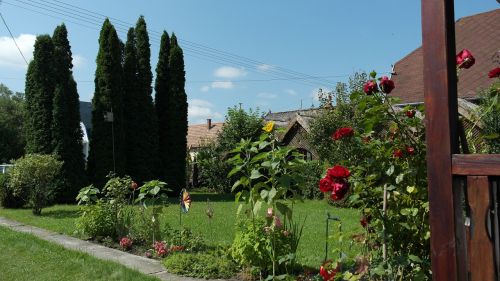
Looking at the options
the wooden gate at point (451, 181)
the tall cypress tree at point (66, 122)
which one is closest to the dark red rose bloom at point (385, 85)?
the wooden gate at point (451, 181)

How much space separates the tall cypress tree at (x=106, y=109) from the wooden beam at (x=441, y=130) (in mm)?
17443

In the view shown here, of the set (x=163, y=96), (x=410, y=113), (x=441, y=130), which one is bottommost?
(x=441, y=130)

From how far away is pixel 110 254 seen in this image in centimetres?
687

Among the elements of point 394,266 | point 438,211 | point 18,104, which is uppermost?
point 18,104

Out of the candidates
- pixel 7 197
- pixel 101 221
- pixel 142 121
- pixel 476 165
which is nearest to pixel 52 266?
pixel 101 221

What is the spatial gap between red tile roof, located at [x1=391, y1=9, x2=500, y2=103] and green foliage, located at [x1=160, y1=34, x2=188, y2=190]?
9.41m

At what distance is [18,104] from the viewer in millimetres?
52812

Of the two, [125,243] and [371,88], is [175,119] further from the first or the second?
[371,88]

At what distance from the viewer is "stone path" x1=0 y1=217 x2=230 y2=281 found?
5.67 meters

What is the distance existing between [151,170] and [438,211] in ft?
62.7

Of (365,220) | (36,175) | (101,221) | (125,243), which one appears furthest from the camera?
(36,175)

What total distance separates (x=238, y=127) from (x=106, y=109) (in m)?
6.96

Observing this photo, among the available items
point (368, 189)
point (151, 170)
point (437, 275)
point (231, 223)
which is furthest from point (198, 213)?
point (437, 275)

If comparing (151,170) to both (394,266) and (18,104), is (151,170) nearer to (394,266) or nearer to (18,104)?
(394,266)
